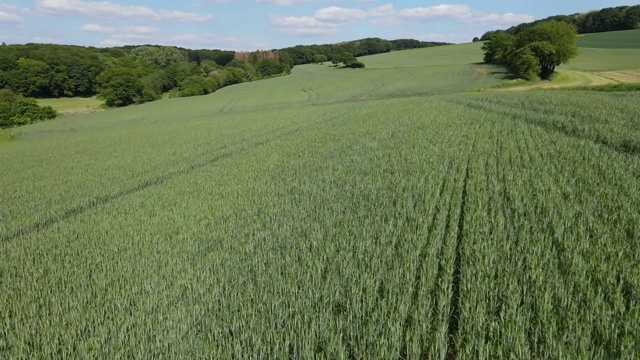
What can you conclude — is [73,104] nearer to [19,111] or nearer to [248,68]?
[19,111]

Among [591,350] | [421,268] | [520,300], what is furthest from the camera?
[421,268]

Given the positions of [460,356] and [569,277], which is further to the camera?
[569,277]

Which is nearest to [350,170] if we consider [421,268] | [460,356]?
[421,268]

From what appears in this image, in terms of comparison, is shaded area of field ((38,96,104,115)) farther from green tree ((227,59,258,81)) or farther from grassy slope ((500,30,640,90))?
grassy slope ((500,30,640,90))

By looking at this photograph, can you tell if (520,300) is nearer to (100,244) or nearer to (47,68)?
(100,244)

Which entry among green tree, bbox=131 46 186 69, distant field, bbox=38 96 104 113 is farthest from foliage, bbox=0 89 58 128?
green tree, bbox=131 46 186 69

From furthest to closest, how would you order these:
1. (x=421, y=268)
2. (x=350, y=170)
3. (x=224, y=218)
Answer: (x=350, y=170) → (x=224, y=218) → (x=421, y=268)

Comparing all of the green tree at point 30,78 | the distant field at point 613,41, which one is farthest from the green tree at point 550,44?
the green tree at point 30,78
